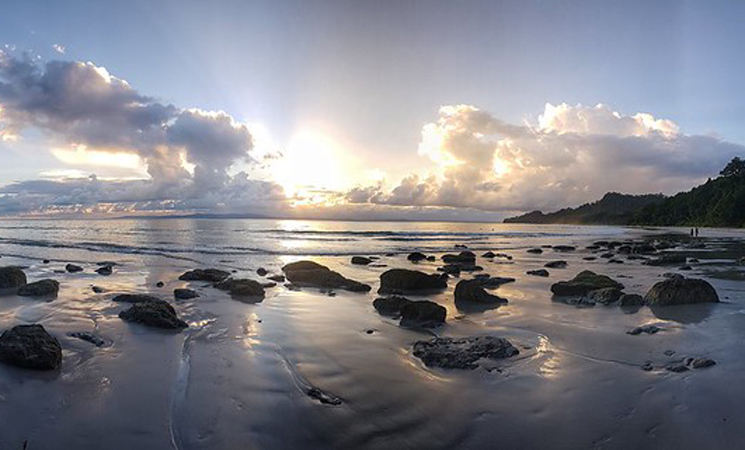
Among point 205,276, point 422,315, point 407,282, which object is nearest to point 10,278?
point 205,276

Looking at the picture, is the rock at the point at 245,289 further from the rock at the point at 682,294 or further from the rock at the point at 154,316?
the rock at the point at 682,294

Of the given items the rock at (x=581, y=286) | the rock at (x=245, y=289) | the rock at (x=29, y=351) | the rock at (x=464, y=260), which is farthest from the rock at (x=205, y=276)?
the rock at (x=464, y=260)

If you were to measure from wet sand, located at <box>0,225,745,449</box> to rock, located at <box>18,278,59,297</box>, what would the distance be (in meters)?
2.34

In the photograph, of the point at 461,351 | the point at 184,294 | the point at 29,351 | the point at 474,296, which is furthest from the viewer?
the point at 184,294

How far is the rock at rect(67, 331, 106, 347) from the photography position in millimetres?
8094

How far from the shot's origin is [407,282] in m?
15.2

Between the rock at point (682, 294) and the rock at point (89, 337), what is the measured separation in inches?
505

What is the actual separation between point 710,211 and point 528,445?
126 metres

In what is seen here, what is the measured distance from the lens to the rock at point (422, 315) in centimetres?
998

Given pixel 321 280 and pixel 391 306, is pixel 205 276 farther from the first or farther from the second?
pixel 391 306

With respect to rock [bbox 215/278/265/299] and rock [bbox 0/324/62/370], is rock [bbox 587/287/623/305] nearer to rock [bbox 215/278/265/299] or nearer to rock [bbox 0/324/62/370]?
rock [bbox 215/278/265/299]

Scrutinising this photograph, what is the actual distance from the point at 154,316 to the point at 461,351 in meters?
6.68

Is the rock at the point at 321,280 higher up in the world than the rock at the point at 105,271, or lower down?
higher up

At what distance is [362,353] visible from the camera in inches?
305
